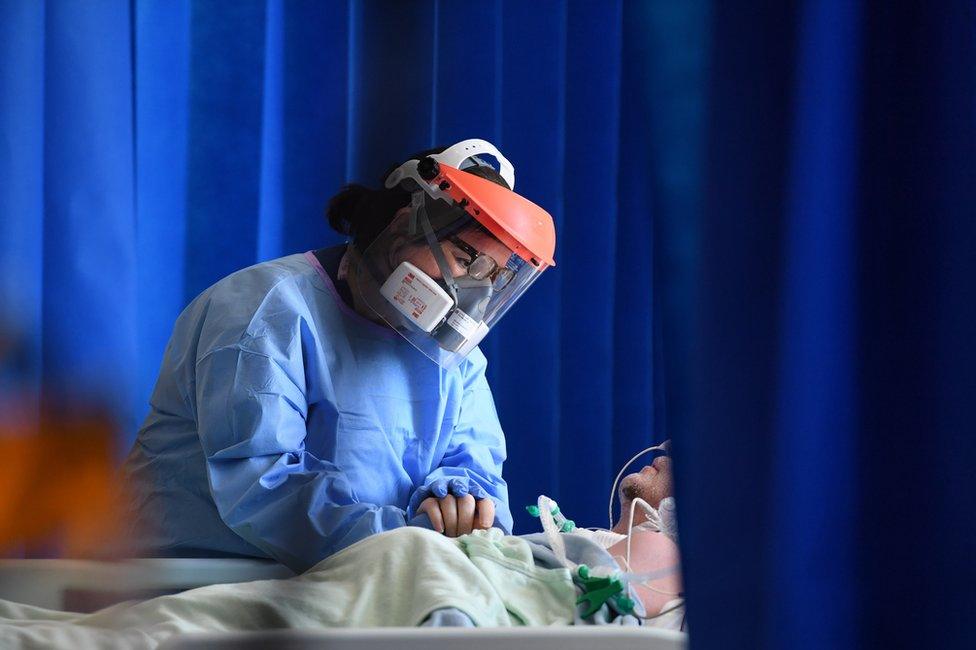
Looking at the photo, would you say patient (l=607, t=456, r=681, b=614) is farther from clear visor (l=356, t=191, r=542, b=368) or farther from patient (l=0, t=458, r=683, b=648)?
clear visor (l=356, t=191, r=542, b=368)

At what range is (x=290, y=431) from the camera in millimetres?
1500

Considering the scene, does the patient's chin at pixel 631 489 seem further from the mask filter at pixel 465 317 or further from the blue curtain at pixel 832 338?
the blue curtain at pixel 832 338

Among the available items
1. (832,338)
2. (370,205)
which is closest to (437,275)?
(370,205)

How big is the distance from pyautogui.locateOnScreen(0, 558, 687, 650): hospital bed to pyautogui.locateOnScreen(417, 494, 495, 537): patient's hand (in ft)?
0.76

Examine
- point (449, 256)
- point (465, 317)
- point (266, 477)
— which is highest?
point (449, 256)

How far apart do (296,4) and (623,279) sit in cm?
99

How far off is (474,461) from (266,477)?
450mm

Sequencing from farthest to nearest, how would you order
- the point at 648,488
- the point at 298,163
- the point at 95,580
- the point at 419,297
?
the point at 298,163 → the point at 648,488 → the point at 419,297 → the point at 95,580

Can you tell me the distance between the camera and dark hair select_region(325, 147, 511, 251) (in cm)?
168

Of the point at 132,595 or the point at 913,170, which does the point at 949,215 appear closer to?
the point at 913,170

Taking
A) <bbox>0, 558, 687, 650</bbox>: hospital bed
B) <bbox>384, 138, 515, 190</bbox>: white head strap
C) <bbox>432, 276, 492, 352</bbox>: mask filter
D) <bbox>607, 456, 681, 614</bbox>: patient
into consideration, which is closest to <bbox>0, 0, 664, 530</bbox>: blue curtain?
<bbox>384, 138, 515, 190</bbox>: white head strap

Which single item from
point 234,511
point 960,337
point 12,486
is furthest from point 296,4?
point 960,337

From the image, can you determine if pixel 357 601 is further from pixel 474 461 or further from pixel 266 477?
pixel 474 461

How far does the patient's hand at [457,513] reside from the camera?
1.49m
